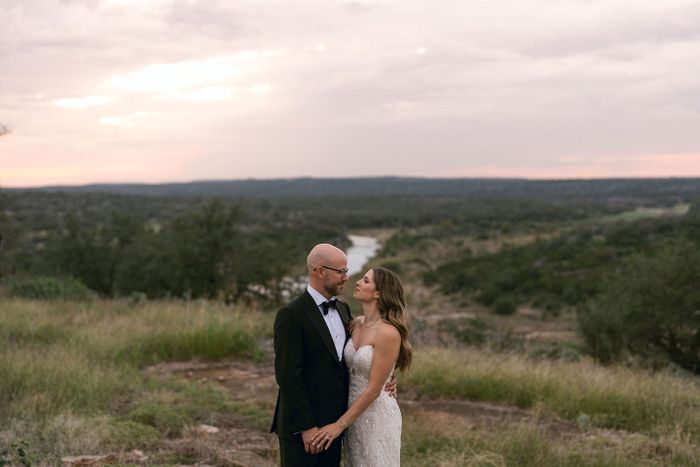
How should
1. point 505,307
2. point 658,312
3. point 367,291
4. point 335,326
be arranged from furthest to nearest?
point 505,307 → point 658,312 → point 335,326 → point 367,291

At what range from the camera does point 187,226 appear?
21.5m

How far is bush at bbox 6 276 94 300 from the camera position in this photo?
46.1ft

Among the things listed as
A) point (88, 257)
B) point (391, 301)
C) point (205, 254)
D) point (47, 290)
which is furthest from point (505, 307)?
point (391, 301)

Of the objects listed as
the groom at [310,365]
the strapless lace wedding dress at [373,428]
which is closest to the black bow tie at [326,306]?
the groom at [310,365]

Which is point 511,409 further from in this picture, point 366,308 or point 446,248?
point 446,248

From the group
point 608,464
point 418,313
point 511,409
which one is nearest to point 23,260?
point 418,313

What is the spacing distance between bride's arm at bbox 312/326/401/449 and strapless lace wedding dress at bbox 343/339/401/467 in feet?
0.41

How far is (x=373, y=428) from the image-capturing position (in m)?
3.69

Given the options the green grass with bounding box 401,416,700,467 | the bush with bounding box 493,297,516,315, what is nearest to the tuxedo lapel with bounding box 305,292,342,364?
the green grass with bounding box 401,416,700,467

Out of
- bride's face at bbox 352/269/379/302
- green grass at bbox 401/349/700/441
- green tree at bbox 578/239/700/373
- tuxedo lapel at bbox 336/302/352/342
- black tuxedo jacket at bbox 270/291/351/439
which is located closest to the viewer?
black tuxedo jacket at bbox 270/291/351/439

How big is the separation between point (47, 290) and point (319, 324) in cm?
1244

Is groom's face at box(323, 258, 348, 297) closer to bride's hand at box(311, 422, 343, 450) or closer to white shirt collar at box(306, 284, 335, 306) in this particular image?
white shirt collar at box(306, 284, 335, 306)

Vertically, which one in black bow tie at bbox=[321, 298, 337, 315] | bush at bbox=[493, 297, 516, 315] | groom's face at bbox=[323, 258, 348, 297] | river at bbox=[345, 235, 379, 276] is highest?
groom's face at bbox=[323, 258, 348, 297]

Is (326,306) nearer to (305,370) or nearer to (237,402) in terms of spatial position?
(305,370)
